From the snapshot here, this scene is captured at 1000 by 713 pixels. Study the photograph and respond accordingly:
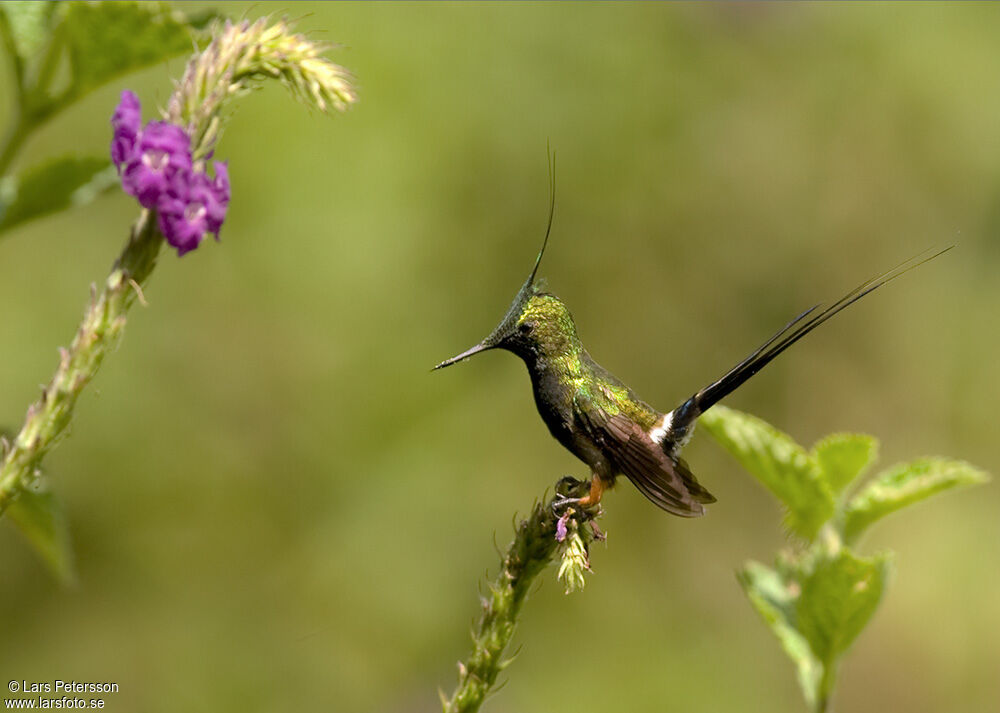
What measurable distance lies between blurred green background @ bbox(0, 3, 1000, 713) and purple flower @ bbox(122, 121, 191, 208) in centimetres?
285

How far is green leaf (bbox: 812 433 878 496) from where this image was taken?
1.94 metres

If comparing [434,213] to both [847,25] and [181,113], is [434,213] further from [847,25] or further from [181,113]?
[181,113]

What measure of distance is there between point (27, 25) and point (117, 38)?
0.16m

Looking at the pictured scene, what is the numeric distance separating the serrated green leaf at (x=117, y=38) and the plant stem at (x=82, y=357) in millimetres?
316

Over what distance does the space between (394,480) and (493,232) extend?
1.35 m

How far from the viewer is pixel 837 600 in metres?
1.77

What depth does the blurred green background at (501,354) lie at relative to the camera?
15.5 ft

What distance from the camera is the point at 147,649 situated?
4.61 meters

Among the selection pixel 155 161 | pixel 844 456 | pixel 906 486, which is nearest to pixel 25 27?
pixel 155 161

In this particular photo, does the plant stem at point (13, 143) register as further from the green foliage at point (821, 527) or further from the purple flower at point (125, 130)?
the green foliage at point (821, 527)

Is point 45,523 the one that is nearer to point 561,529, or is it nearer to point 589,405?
point 561,529

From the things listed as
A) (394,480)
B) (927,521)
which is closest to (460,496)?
(394,480)

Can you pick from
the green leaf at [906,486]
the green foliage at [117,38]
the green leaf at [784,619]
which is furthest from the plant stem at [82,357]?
the green leaf at [906,486]

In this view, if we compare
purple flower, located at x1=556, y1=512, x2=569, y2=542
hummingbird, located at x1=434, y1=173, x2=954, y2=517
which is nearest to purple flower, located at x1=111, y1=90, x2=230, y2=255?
hummingbird, located at x1=434, y1=173, x2=954, y2=517
